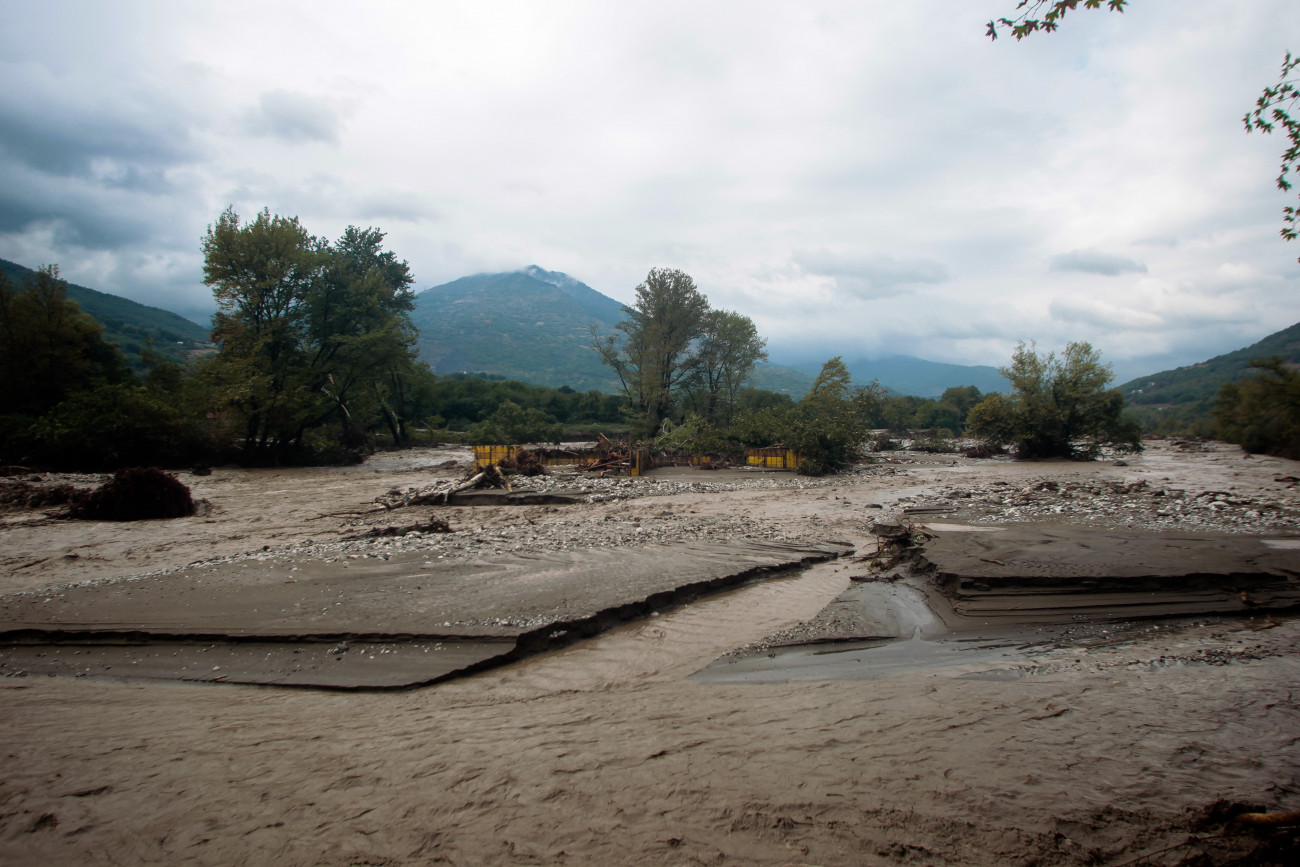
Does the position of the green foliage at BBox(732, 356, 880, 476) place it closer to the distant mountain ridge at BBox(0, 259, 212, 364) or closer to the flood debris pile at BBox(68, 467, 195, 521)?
the flood debris pile at BBox(68, 467, 195, 521)

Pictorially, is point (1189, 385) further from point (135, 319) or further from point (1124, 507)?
point (135, 319)

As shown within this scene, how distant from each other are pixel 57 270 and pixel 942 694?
3586 cm

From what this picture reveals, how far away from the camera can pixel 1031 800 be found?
2.43 metres

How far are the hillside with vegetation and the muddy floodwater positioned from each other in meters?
69.4

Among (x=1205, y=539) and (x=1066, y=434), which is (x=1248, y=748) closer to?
(x=1205, y=539)

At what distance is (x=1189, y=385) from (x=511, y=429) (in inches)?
4381

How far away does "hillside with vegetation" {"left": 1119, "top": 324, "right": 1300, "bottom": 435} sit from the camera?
65.9m

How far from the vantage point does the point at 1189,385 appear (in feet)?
291

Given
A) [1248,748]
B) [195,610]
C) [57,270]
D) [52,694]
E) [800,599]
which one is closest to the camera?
[1248,748]

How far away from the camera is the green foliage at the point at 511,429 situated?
32844mm

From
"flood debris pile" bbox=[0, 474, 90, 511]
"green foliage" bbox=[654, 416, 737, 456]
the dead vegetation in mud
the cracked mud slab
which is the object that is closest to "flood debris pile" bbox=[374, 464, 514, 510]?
"flood debris pile" bbox=[0, 474, 90, 511]

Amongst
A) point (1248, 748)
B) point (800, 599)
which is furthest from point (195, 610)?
point (1248, 748)

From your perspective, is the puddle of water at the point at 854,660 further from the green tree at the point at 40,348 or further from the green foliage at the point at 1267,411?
the green foliage at the point at 1267,411

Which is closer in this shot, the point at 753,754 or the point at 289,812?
the point at 289,812
